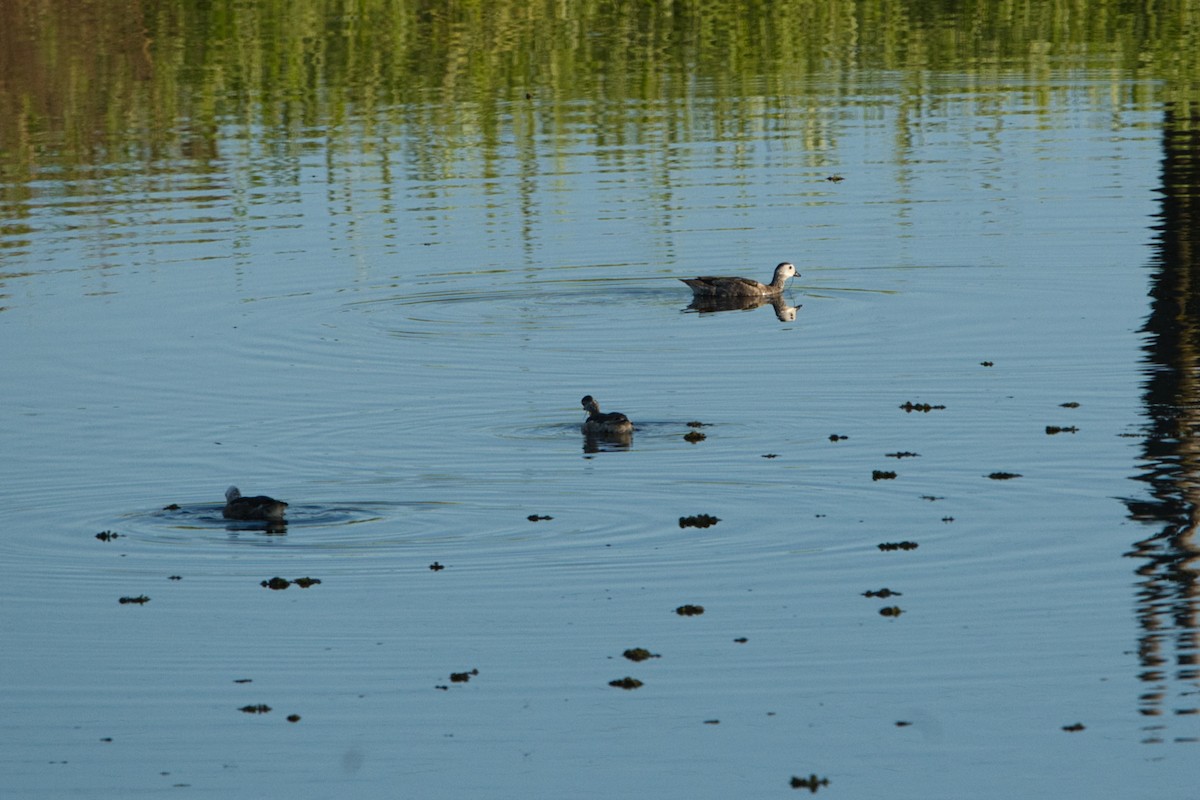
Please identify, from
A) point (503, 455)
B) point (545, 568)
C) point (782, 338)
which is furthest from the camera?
point (782, 338)

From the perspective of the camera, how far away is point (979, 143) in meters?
36.9

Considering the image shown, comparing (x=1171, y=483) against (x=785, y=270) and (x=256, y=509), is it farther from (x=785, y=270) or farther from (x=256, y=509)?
(x=785, y=270)

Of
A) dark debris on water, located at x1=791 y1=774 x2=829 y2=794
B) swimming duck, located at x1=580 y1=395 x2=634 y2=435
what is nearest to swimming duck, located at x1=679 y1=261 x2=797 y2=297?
swimming duck, located at x1=580 y1=395 x2=634 y2=435

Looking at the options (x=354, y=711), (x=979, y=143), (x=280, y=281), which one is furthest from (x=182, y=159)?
(x=354, y=711)

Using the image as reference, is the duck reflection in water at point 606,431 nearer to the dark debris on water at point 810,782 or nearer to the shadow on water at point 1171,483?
the shadow on water at point 1171,483

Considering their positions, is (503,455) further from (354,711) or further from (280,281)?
(280,281)

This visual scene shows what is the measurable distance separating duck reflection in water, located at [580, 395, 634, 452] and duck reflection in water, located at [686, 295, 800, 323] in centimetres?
709

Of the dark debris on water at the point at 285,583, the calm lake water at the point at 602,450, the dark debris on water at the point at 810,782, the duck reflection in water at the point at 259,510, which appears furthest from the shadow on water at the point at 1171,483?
the duck reflection in water at the point at 259,510

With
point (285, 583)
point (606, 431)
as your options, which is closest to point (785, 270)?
point (606, 431)

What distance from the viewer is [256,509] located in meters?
16.0

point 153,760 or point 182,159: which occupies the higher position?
point 182,159

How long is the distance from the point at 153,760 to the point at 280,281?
622 inches

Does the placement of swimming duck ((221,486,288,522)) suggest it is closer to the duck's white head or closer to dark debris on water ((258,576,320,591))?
dark debris on water ((258,576,320,591))

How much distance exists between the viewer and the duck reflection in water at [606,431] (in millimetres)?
18406
